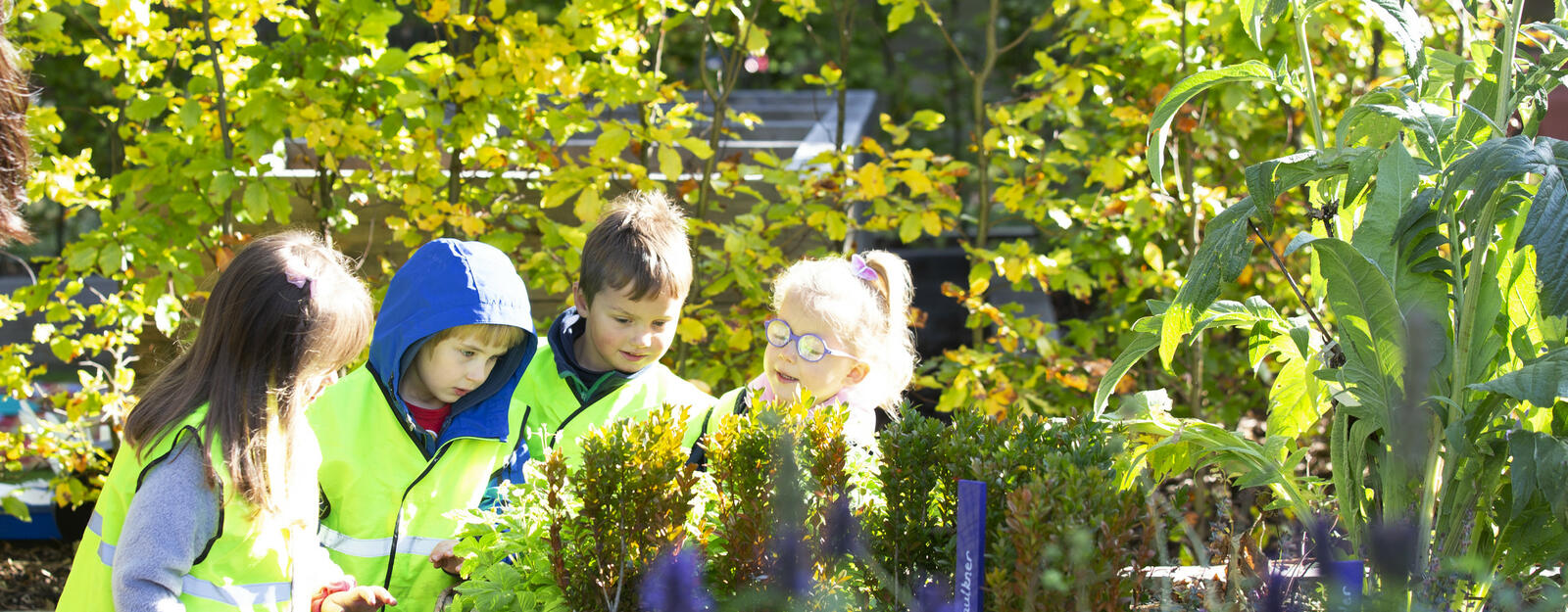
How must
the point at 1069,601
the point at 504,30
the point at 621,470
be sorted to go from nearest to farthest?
the point at 1069,601 < the point at 621,470 < the point at 504,30

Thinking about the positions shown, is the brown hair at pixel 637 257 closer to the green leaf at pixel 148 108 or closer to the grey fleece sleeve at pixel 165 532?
the grey fleece sleeve at pixel 165 532

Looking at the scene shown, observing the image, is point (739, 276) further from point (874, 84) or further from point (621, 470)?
point (874, 84)

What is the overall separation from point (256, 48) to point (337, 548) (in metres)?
1.94

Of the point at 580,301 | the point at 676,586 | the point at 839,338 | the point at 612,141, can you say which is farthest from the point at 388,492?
the point at 612,141

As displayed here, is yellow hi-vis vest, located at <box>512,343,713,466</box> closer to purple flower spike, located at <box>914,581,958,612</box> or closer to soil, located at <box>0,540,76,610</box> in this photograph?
purple flower spike, located at <box>914,581,958,612</box>

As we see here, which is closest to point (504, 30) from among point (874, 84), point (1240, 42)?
point (1240, 42)

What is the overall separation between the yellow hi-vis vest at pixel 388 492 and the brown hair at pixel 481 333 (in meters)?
0.17

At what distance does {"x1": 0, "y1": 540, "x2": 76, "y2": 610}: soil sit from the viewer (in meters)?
4.00

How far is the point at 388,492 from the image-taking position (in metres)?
2.29

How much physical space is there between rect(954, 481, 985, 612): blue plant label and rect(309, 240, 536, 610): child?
113 centimetres

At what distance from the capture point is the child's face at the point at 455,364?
231 cm

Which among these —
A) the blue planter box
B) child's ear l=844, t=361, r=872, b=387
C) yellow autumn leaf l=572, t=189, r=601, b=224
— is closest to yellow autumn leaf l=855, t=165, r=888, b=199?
yellow autumn leaf l=572, t=189, r=601, b=224

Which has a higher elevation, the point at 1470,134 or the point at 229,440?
the point at 1470,134

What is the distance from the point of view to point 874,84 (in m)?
11.6
